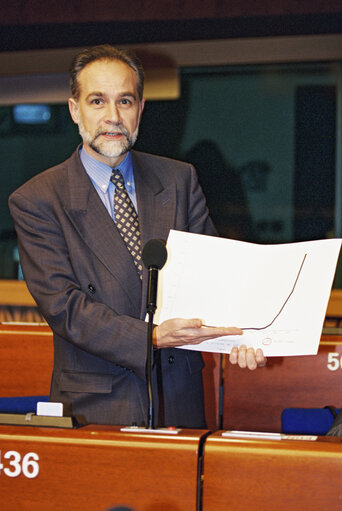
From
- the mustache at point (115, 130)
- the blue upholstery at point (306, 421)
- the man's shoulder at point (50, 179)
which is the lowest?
the blue upholstery at point (306, 421)

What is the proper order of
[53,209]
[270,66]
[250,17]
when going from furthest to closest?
[270,66], [250,17], [53,209]

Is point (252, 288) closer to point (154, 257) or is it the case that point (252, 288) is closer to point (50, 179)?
point (154, 257)

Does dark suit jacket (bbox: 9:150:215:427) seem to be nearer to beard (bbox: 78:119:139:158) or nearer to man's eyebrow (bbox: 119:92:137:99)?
beard (bbox: 78:119:139:158)

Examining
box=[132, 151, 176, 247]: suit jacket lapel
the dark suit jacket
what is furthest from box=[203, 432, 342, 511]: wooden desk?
box=[132, 151, 176, 247]: suit jacket lapel

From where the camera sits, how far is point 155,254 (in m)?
1.32

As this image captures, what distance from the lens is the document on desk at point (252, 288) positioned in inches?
57.0

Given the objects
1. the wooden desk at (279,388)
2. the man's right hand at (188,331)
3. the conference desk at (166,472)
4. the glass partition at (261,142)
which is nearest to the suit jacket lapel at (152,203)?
the man's right hand at (188,331)

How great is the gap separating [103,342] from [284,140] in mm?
3361

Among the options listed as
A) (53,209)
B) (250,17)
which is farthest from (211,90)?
(53,209)

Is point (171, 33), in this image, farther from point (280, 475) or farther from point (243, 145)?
point (280, 475)

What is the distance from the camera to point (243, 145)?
15.3ft

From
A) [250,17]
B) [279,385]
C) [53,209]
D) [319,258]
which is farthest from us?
[250,17]

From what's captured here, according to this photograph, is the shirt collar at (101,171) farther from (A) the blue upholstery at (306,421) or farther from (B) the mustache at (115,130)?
(A) the blue upholstery at (306,421)

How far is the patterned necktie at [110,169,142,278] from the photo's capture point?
1.71 meters
